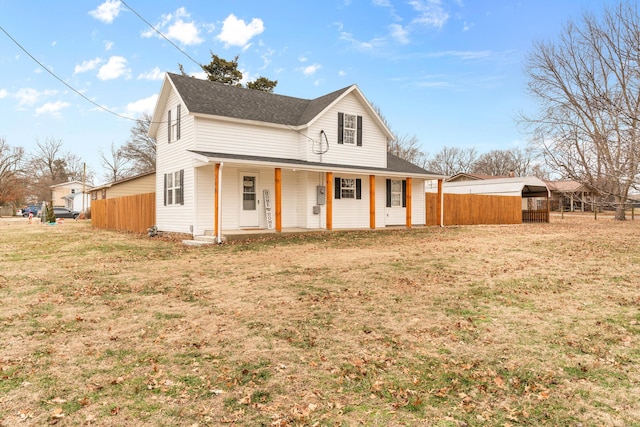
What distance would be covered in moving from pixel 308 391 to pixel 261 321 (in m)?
2.01

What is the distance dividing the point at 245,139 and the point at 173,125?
337 centimetres

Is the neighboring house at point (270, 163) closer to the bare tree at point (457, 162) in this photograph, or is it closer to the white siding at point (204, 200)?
the white siding at point (204, 200)

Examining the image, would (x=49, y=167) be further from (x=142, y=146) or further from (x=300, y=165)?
(x=300, y=165)

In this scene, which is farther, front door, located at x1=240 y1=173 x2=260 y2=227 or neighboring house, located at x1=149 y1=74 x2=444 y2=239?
front door, located at x1=240 y1=173 x2=260 y2=227

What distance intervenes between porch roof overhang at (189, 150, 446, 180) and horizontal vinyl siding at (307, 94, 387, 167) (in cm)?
57

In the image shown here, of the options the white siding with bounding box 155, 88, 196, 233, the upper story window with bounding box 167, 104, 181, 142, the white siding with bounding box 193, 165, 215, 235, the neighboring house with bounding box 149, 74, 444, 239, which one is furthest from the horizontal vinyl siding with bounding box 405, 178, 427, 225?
the upper story window with bounding box 167, 104, 181, 142

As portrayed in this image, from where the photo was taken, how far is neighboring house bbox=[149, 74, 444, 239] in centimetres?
1529

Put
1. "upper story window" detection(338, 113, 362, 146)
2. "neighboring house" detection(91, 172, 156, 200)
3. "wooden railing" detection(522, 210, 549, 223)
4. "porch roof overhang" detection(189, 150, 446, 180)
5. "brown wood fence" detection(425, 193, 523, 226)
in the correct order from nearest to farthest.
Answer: "porch roof overhang" detection(189, 150, 446, 180) < "upper story window" detection(338, 113, 362, 146) < "brown wood fence" detection(425, 193, 523, 226) < "neighboring house" detection(91, 172, 156, 200) < "wooden railing" detection(522, 210, 549, 223)

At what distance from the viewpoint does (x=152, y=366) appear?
3.84 m

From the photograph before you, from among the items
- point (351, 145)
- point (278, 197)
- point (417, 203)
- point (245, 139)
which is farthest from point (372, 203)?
point (245, 139)

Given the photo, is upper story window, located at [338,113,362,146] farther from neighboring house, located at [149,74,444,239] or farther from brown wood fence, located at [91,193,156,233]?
brown wood fence, located at [91,193,156,233]

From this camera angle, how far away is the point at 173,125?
17.1 metres

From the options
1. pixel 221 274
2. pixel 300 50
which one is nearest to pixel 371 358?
pixel 221 274

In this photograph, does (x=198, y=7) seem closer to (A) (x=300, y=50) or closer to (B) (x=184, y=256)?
(A) (x=300, y=50)
